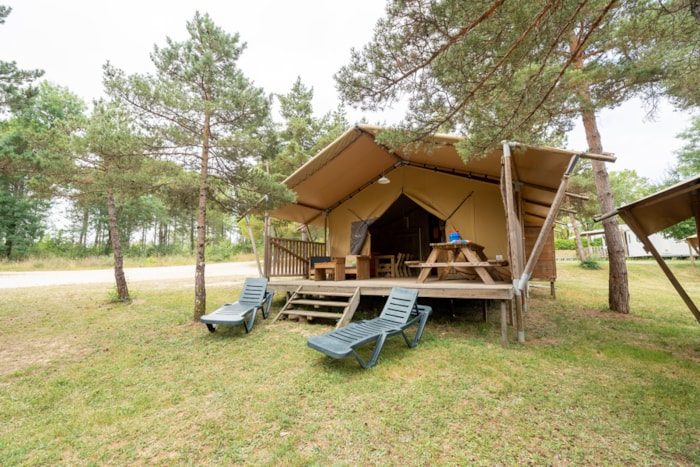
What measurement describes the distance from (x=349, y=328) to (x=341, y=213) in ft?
17.6

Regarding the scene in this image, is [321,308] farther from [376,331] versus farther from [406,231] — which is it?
[406,231]

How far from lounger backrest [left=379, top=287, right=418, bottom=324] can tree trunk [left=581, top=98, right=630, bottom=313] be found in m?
4.93

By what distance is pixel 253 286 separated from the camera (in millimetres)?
5770

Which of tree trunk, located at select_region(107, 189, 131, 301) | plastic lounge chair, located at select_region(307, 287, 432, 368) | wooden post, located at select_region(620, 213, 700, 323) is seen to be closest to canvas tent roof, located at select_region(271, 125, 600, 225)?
wooden post, located at select_region(620, 213, 700, 323)

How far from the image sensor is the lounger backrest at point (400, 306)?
415cm

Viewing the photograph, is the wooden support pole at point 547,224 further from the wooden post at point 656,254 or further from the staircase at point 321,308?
the staircase at point 321,308

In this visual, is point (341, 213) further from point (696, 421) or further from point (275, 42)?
point (696, 421)

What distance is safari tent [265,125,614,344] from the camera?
459 cm

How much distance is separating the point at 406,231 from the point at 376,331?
6609 millimetres

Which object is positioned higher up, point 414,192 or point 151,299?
point 414,192

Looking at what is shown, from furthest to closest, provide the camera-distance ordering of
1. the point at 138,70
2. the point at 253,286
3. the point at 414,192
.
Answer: the point at 414,192, the point at 253,286, the point at 138,70

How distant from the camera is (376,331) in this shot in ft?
12.1

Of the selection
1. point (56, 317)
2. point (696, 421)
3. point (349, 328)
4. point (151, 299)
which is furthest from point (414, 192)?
point (56, 317)

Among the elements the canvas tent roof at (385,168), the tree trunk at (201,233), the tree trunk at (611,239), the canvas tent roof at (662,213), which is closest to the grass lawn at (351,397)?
the tree trunk at (201,233)
